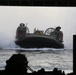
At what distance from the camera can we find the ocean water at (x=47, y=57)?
11.4 feet

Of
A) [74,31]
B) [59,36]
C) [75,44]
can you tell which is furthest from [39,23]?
[75,44]

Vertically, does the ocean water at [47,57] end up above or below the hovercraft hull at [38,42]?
below

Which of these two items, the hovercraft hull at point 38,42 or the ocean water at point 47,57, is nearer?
the ocean water at point 47,57

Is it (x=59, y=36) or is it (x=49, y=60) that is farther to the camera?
(x=59, y=36)

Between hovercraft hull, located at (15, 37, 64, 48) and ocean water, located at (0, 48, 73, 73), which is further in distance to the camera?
hovercraft hull, located at (15, 37, 64, 48)

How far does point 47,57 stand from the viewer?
12.1 ft

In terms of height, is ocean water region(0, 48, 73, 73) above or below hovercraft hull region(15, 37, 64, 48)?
below

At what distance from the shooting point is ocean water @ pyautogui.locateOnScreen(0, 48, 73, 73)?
348cm

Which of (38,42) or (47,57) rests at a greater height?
(38,42)
